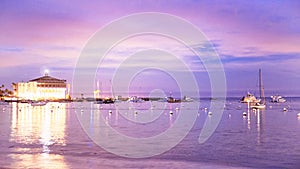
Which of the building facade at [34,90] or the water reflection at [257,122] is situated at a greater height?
the building facade at [34,90]

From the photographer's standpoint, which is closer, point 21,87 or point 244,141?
point 244,141

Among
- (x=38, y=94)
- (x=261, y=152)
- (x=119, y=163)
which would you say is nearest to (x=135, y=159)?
(x=119, y=163)

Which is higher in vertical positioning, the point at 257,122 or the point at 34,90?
the point at 34,90

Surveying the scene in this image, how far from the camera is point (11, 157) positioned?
17344 millimetres

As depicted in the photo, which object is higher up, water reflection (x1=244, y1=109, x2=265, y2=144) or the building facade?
the building facade

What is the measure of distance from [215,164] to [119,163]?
13.5ft

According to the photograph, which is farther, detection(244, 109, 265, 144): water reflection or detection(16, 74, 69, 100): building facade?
detection(16, 74, 69, 100): building facade

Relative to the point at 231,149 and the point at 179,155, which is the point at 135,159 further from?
the point at 231,149

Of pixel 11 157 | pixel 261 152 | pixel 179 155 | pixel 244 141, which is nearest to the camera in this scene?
pixel 11 157

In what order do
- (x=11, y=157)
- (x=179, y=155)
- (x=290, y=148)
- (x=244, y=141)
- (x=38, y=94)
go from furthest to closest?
1. (x=38, y=94)
2. (x=244, y=141)
3. (x=290, y=148)
4. (x=179, y=155)
5. (x=11, y=157)

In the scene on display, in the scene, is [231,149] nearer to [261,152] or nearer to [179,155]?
[261,152]

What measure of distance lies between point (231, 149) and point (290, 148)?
135 inches

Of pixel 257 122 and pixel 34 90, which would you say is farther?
pixel 34 90

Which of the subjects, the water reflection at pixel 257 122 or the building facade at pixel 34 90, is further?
the building facade at pixel 34 90
